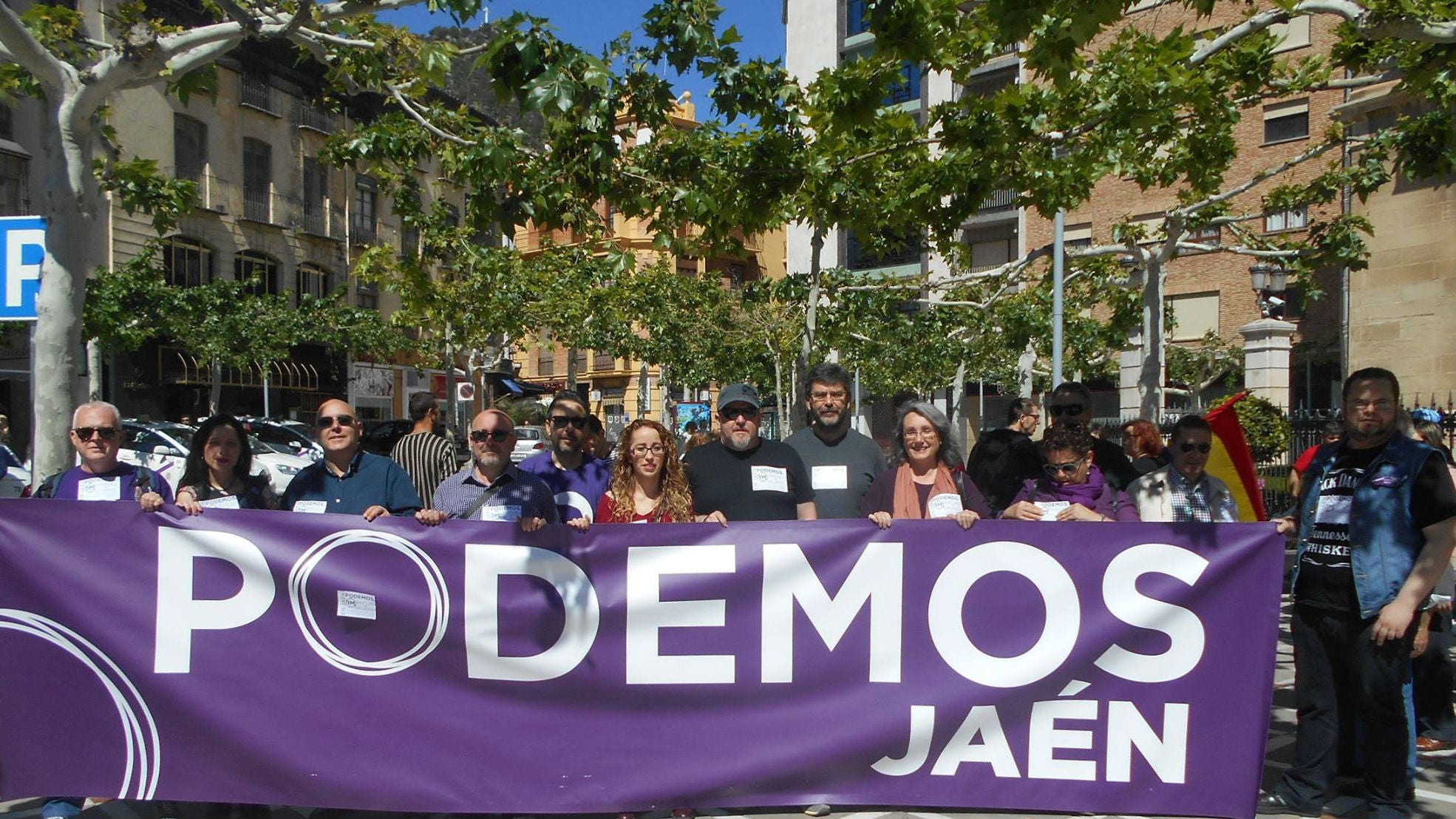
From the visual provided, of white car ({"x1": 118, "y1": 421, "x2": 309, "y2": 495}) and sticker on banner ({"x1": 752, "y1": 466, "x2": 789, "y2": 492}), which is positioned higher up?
sticker on banner ({"x1": 752, "y1": 466, "x2": 789, "y2": 492})

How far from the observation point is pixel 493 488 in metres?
4.92

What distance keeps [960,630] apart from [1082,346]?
2389 cm

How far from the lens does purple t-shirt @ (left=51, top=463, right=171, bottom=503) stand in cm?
470

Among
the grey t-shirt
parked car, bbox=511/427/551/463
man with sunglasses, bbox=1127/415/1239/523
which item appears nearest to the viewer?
man with sunglasses, bbox=1127/415/1239/523

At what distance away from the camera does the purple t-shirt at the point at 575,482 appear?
5520mm

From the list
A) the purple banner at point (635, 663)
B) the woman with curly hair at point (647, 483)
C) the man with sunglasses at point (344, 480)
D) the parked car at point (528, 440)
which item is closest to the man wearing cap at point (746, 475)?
the woman with curly hair at point (647, 483)

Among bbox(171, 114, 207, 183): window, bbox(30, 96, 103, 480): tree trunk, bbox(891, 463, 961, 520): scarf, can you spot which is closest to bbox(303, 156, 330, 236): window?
bbox(171, 114, 207, 183): window

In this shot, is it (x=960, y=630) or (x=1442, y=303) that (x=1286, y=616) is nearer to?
(x=960, y=630)

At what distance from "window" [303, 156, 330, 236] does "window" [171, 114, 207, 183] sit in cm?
399

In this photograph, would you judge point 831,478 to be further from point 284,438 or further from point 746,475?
point 284,438

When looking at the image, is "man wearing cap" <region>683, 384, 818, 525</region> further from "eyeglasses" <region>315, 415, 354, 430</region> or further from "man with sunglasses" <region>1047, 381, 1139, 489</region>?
"eyeglasses" <region>315, 415, 354, 430</region>

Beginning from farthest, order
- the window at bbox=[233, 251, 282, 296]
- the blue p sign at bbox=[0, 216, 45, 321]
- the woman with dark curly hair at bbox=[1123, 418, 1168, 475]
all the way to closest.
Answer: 1. the window at bbox=[233, 251, 282, 296]
2. the woman with dark curly hair at bbox=[1123, 418, 1168, 475]
3. the blue p sign at bbox=[0, 216, 45, 321]

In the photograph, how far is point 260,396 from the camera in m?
34.7

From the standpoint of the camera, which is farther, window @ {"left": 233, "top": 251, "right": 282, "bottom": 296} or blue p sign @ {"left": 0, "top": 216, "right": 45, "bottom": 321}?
window @ {"left": 233, "top": 251, "right": 282, "bottom": 296}
